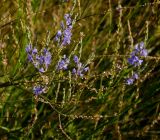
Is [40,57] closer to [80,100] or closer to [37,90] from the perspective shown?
[37,90]

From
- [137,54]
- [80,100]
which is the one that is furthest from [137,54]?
[80,100]

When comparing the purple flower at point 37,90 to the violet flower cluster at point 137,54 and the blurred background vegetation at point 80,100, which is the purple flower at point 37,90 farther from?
the violet flower cluster at point 137,54

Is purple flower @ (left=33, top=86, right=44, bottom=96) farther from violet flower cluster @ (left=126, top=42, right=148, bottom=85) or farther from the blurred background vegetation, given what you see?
violet flower cluster @ (left=126, top=42, right=148, bottom=85)

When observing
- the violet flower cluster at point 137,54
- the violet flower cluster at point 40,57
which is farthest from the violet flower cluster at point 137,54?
the violet flower cluster at point 40,57

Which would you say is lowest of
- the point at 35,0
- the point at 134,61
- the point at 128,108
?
the point at 128,108

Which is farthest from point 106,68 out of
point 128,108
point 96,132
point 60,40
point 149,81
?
point 60,40

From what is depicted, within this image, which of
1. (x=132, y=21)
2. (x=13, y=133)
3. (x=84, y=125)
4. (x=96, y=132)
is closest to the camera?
(x=96, y=132)

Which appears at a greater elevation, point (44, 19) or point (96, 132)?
point (44, 19)

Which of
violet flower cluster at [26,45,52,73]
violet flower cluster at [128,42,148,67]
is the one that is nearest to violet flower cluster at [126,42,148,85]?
violet flower cluster at [128,42,148,67]

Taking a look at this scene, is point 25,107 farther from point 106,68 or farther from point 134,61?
point 134,61
